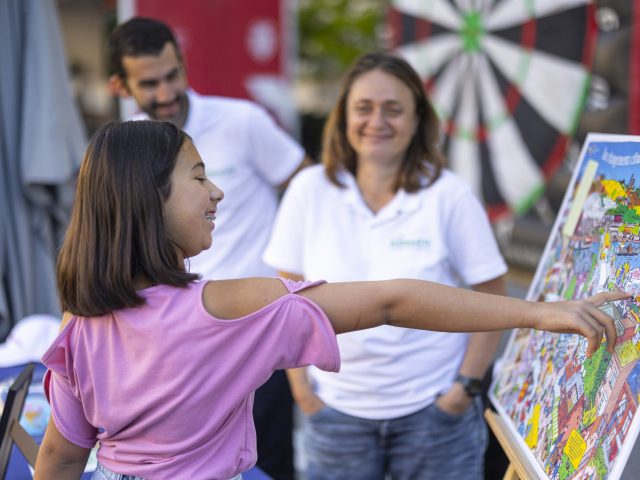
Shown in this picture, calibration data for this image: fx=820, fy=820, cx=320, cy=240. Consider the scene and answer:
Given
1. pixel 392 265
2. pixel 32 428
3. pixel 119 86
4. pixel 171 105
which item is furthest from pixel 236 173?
pixel 32 428

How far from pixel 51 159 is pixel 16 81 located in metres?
0.36

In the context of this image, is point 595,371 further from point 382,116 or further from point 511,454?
point 382,116

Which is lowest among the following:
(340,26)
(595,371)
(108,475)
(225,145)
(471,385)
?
(471,385)

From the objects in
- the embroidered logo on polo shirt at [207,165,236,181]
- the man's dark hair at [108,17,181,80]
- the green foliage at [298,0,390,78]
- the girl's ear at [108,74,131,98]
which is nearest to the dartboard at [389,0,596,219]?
the embroidered logo on polo shirt at [207,165,236,181]

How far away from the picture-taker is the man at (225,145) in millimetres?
2566

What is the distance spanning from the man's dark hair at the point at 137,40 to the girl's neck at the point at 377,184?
793 mm

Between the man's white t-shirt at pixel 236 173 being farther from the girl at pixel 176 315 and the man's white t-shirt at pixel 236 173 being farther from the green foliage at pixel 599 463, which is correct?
the green foliage at pixel 599 463

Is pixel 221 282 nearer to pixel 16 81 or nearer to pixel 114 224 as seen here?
pixel 114 224

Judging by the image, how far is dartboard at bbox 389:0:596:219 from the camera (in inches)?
149

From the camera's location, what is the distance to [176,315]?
1.31m

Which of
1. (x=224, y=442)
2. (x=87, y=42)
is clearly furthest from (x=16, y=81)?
(x=87, y=42)

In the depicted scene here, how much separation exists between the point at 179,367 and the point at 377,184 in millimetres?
1071

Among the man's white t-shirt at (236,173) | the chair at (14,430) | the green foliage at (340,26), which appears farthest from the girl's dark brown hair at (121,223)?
the green foliage at (340,26)

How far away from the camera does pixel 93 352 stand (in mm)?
1359
